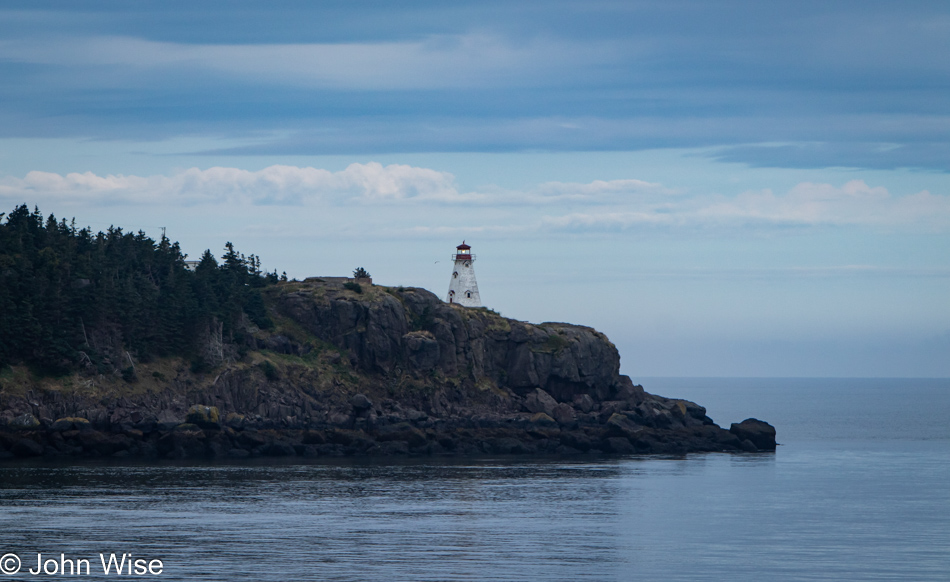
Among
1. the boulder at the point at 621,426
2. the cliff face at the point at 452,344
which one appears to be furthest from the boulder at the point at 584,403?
the boulder at the point at 621,426

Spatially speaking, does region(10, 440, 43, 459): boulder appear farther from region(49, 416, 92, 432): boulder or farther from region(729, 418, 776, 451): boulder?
region(729, 418, 776, 451): boulder

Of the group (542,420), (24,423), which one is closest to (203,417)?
(24,423)

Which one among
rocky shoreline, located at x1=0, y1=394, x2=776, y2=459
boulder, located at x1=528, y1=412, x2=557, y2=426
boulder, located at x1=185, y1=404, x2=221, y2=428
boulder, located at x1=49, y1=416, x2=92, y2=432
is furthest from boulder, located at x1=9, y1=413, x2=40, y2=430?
boulder, located at x1=528, y1=412, x2=557, y2=426

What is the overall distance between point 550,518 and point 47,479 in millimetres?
29159

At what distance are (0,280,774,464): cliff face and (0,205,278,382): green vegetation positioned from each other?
178 cm

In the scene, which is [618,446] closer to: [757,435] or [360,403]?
[757,435]

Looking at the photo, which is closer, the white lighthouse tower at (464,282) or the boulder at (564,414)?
the boulder at (564,414)

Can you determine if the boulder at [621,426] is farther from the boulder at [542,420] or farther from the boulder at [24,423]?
the boulder at [24,423]

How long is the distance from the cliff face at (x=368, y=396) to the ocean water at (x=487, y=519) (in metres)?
7.26

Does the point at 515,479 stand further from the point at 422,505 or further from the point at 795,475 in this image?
the point at 795,475

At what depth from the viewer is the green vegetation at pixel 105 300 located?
80375 millimetres

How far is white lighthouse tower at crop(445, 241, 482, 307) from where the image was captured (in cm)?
11012

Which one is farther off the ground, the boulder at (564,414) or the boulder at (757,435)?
the boulder at (564,414)

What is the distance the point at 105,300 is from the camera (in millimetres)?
86438
